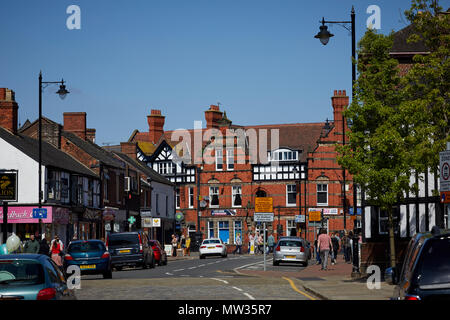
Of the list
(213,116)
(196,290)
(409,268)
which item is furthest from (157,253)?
(213,116)

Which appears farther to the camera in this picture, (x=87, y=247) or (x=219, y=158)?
(x=219, y=158)

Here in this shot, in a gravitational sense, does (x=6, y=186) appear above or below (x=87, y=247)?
above

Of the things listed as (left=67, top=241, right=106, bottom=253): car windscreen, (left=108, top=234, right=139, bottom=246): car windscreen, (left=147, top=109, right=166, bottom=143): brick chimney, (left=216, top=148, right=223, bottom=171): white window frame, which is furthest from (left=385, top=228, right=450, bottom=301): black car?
(left=147, top=109, right=166, bottom=143): brick chimney

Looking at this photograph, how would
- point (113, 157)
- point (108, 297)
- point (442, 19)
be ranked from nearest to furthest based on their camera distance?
point (108, 297)
point (442, 19)
point (113, 157)

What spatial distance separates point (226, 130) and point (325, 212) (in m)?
14.1

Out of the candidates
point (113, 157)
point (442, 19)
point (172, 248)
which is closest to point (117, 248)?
point (442, 19)

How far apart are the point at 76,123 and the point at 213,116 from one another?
25.5 meters

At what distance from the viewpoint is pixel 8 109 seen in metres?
53.2

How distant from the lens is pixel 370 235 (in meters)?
31.2

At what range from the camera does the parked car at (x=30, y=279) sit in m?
10.6

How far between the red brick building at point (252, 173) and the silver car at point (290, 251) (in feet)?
112

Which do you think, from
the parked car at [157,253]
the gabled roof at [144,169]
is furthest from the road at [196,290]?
the gabled roof at [144,169]

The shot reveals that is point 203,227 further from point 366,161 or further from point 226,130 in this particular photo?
point 366,161

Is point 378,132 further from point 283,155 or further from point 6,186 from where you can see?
point 283,155
